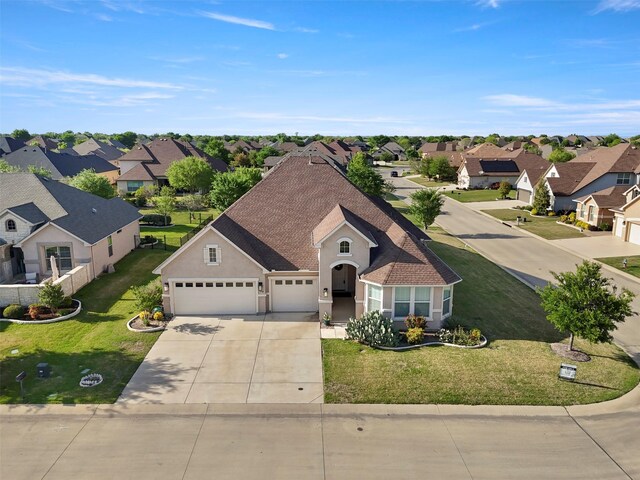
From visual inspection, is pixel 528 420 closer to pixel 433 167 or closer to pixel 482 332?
pixel 482 332

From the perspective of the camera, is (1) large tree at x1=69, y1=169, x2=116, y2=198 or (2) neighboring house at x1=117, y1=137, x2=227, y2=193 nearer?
(1) large tree at x1=69, y1=169, x2=116, y2=198

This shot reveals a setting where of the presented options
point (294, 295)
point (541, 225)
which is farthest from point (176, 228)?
point (541, 225)

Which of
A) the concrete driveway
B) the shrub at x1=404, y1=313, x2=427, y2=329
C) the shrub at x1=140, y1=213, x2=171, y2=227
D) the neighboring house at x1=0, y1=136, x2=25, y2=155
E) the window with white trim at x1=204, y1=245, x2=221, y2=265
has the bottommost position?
the concrete driveway

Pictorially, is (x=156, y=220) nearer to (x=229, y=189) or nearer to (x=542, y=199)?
(x=229, y=189)

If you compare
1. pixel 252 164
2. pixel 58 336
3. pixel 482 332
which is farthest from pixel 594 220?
pixel 252 164

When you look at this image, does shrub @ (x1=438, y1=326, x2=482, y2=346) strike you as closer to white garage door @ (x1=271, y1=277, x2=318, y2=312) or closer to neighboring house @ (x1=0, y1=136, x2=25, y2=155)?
white garage door @ (x1=271, y1=277, x2=318, y2=312)

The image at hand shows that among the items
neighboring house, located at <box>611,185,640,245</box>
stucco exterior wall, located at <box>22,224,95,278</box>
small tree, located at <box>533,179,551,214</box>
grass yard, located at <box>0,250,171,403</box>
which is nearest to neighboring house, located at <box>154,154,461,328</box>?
grass yard, located at <box>0,250,171,403</box>
